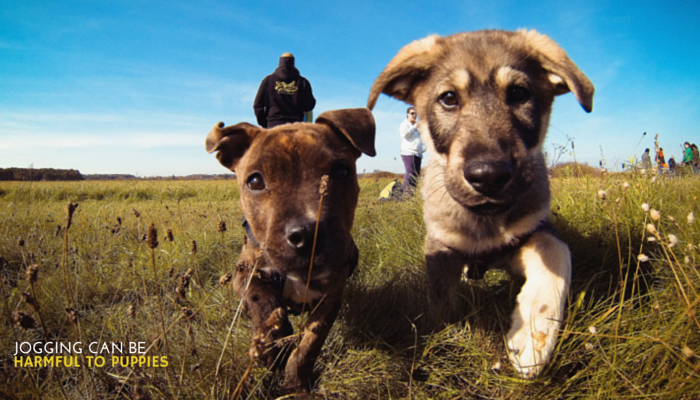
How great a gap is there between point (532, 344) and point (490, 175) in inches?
37.6

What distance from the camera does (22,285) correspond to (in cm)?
363

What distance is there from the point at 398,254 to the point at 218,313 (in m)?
1.97

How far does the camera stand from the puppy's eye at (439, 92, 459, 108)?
2594 mm

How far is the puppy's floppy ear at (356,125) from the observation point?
8.21 feet

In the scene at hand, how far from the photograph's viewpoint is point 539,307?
2096 millimetres

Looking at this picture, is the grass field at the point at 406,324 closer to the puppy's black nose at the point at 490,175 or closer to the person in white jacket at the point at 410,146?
the puppy's black nose at the point at 490,175

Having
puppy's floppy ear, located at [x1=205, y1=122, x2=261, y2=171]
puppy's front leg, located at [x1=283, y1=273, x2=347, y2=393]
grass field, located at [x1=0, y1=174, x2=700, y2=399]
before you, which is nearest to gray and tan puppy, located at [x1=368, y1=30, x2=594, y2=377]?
grass field, located at [x1=0, y1=174, x2=700, y2=399]

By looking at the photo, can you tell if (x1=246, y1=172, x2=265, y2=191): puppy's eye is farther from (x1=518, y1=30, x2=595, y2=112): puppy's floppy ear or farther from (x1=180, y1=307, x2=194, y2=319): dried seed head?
(x1=518, y1=30, x2=595, y2=112): puppy's floppy ear

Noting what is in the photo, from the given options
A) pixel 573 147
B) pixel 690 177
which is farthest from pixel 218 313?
pixel 690 177

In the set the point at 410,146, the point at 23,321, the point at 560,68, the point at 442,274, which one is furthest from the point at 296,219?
the point at 410,146

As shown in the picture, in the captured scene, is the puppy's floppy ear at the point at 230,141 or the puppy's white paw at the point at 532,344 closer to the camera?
the puppy's white paw at the point at 532,344

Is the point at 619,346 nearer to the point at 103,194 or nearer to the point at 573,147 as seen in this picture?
the point at 573,147

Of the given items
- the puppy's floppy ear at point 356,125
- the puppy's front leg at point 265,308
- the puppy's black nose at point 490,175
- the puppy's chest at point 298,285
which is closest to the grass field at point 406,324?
the puppy's front leg at point 265,308

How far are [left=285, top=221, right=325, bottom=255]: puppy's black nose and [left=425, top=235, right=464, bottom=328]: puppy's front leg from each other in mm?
1197
